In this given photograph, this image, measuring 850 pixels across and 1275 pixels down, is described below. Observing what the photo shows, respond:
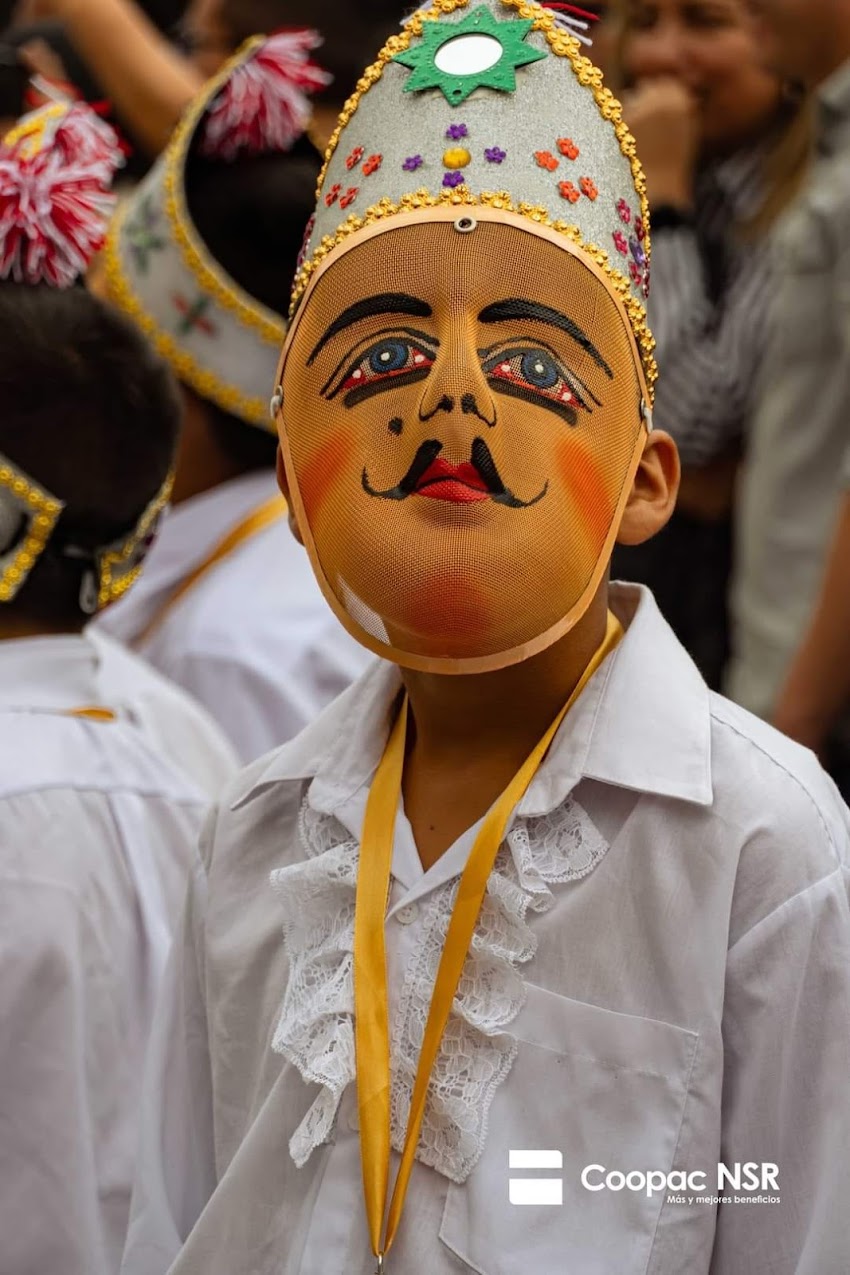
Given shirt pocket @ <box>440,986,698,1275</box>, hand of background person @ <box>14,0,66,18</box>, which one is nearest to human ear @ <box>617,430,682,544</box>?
shirt pocket @ <box>440,986,698,1275</box>

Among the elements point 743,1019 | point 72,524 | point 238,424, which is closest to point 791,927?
point 743,1019

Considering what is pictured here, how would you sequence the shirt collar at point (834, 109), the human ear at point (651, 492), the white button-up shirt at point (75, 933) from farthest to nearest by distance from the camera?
the shirt collar at point (834, 109) → the white button-up shirt at point (75, 933) → the human ear at point (651, 492)

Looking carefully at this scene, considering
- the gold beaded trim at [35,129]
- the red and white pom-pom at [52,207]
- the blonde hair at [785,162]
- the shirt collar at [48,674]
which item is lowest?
the shirt collar at [48,674]

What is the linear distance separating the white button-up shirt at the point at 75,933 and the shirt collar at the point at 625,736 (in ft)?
1.60

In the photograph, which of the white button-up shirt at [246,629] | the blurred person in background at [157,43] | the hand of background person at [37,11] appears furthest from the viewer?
the hand of background person at [37,11]

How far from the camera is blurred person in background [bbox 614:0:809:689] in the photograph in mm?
3246

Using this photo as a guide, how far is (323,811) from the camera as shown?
1745mm

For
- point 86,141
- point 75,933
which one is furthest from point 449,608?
point 86,141

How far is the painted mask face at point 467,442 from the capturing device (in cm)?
150

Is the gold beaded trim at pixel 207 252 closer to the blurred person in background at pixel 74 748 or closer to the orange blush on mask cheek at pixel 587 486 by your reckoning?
the blurred person in background at pixel 74 748

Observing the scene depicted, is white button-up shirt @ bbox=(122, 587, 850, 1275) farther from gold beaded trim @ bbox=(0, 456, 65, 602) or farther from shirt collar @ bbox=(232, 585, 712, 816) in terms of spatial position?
gold beaded trim @ bbox=(0, 456, 65, 602)

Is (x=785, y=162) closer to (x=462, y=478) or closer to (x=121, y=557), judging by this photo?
→ (x=121, y=557)

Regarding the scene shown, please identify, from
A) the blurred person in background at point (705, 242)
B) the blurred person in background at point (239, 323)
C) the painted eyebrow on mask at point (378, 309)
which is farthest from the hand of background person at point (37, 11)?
the painted eyebrow on mask at point (378, 309)

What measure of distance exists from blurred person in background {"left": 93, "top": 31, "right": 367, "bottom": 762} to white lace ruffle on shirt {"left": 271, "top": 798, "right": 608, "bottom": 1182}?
117cm
